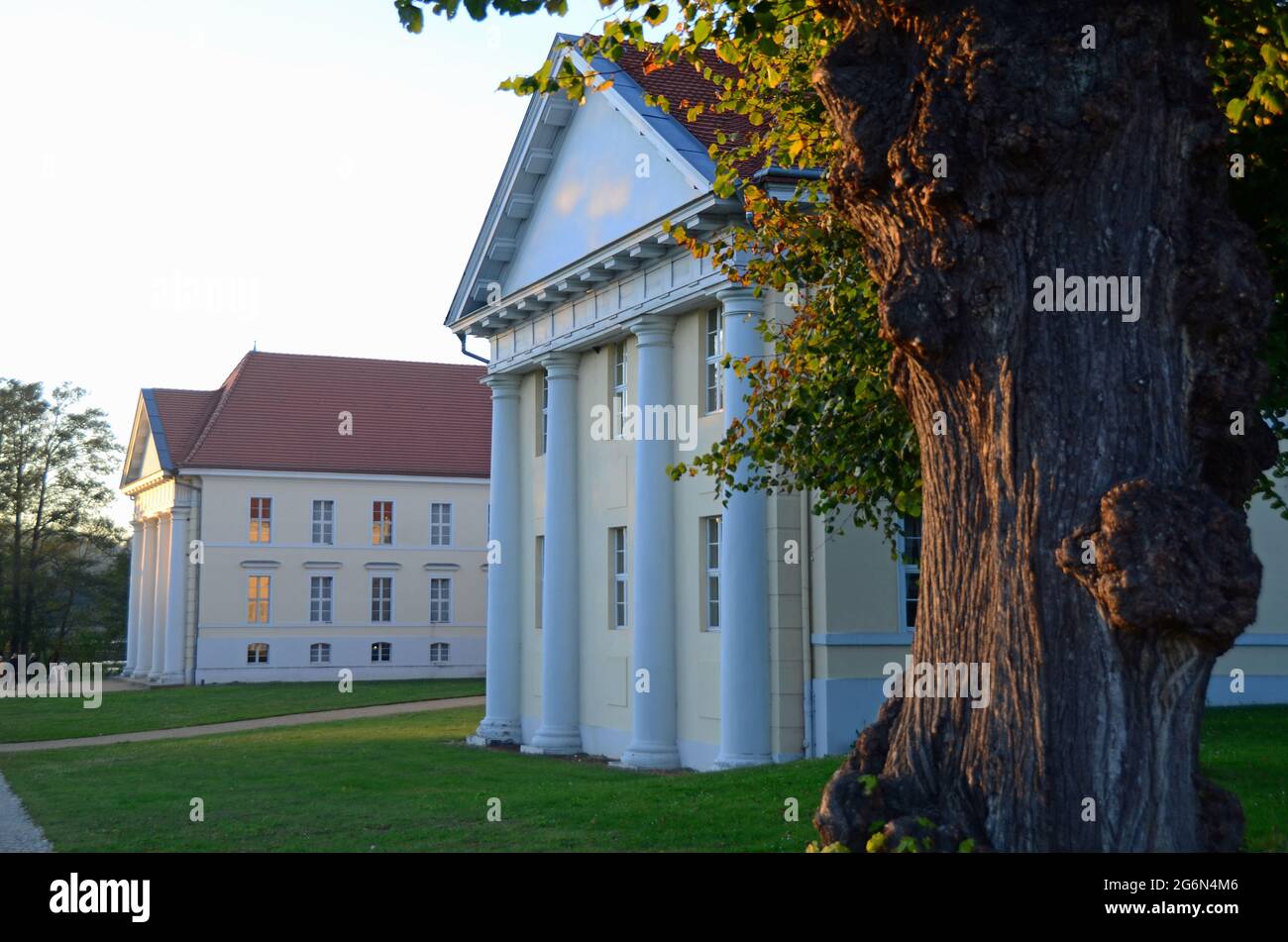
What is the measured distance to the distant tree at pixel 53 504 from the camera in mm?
59375

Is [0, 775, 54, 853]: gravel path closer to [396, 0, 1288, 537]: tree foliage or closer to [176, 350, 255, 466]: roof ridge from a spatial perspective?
[396, 0, 1288, 537]: tree foliage

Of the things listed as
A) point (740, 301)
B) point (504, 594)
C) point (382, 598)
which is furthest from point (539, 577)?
point (382, 598)

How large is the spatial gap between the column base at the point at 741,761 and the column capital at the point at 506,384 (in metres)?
10.5

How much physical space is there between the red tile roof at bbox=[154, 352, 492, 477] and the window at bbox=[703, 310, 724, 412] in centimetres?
3264

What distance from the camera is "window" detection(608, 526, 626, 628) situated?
23438mm

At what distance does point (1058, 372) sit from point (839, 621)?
39.3 feet

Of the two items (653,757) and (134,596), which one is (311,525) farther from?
(653,757)

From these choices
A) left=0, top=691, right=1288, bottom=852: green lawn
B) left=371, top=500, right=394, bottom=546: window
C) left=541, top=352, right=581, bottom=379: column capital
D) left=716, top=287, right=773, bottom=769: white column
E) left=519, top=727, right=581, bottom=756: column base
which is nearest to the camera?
left=0, top=691, right=1288, bottom=852: green lawn

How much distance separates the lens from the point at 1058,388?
6.98 meters

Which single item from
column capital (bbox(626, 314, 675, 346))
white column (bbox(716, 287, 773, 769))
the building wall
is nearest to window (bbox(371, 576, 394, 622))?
the building wall

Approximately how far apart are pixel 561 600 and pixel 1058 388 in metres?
17.8

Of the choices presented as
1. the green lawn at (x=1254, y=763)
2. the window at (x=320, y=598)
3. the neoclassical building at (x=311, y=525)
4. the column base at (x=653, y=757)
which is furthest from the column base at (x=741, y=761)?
the window at (x=320, y=598)

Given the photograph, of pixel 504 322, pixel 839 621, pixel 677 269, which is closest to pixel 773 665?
pixel 839 621
